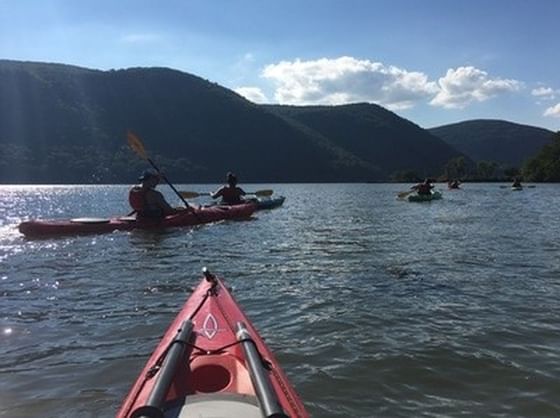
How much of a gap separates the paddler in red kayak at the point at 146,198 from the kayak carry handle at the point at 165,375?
1317 cm

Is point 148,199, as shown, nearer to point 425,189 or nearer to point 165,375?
point 165,375

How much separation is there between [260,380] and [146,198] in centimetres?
1478

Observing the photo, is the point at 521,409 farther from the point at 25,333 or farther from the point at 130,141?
the point at 130,141

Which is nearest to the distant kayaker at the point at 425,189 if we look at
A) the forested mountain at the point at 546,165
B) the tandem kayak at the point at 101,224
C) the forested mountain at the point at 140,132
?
the tandem kayak at the point at 101,224

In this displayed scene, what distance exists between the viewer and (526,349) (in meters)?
6.25

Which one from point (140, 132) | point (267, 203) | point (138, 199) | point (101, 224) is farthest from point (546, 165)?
point (101, 224)

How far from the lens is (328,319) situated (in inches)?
297

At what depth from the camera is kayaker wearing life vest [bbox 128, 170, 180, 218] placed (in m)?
17.2

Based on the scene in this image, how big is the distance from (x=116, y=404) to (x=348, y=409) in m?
2.02

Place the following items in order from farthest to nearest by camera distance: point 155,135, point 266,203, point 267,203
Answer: point 155,135, point 267,203, point 266,203

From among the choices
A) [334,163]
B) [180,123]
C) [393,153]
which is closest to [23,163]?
[180,123]

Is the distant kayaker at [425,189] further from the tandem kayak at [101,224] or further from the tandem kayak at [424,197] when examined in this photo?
the tandem kayak at [101,224]

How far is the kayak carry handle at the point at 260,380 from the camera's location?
294 cm

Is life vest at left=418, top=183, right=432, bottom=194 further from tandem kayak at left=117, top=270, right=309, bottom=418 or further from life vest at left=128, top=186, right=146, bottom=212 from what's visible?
tandem kayak at left=117, top=270, right=309, bottom=418
